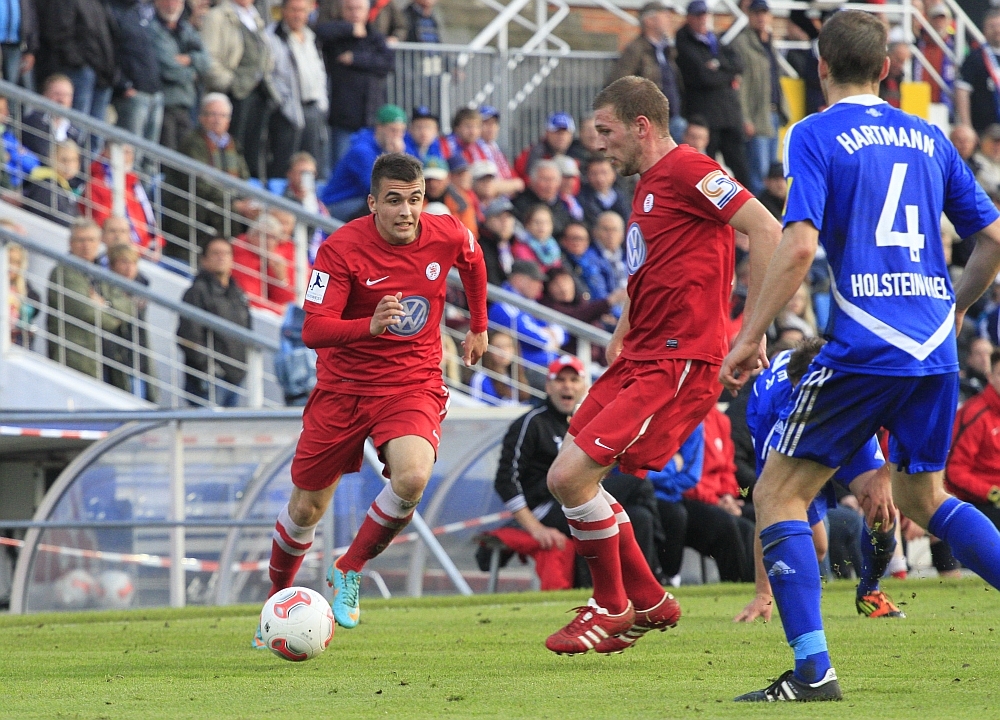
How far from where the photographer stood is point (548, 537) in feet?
38.4

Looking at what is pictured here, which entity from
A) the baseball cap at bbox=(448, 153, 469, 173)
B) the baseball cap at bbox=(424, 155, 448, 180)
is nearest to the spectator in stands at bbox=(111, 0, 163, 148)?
the baseball cap at bbox=(424, 155, 448, 180)

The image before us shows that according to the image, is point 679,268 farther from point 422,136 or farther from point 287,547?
point 422,136

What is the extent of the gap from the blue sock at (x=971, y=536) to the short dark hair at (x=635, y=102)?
2.27 metres

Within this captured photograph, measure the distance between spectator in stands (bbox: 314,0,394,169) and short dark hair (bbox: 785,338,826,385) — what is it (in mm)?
9534

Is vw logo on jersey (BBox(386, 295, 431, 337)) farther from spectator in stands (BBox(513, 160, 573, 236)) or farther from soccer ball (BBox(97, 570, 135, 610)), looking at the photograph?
spectator in stands (BBox(513, 160, 573, 236))

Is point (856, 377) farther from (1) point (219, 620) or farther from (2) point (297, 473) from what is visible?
(1) point (219, 620)

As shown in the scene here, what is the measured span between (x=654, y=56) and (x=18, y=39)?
717 cm

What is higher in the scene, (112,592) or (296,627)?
(296,627)

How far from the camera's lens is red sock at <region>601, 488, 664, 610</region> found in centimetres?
713

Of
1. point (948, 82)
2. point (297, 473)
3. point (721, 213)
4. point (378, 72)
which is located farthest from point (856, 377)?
point (948, 82)

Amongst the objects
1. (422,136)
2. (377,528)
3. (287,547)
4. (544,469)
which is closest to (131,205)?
(422,136)

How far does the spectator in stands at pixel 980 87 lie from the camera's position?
22656 mm

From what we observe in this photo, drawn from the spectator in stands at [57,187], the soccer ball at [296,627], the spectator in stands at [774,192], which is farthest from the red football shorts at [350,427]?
the spectator in stands at [774,192]

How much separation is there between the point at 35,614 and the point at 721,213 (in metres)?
6.04
